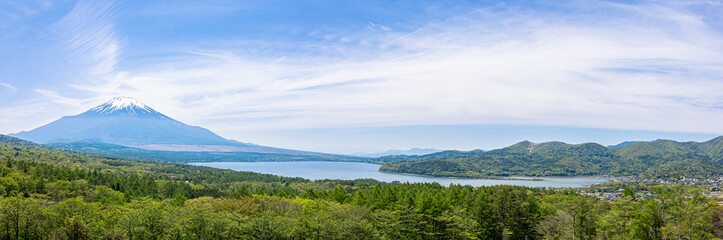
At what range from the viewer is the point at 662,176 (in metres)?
198

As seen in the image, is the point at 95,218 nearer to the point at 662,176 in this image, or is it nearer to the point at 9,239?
the point at 9,239

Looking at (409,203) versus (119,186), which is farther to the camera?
(119,186)

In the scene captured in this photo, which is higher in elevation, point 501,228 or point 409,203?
point 409,203

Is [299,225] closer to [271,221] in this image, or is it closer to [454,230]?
[271,221]

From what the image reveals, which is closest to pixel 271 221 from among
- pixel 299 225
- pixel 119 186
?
pixel 299 225

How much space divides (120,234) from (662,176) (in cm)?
24433

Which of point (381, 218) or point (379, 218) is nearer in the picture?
point (381, 218)

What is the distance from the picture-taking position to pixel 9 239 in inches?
1342

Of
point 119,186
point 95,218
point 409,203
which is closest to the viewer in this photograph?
point 95,218

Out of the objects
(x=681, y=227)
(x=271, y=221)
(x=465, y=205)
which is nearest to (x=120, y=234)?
(x=271, y=221)

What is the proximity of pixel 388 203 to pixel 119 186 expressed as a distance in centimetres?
6654

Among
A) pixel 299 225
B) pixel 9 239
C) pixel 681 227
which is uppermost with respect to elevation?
pixel 681 227

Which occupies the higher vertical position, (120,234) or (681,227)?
(681,227)

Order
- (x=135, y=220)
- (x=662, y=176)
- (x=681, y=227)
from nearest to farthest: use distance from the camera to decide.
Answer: (x=681, y=227), (x=135, y=220), (x=662, y=176)
